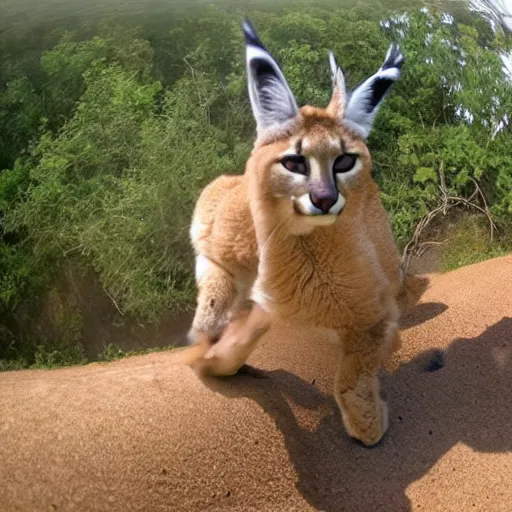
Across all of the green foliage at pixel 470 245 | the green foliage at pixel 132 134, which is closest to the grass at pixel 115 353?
the green foliage at pixel 132 134

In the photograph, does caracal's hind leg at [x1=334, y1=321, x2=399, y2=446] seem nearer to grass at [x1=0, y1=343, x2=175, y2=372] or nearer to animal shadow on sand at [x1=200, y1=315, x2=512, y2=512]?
animal shadow on sand at [x1=200, y1=315, x2=512, y2=512]

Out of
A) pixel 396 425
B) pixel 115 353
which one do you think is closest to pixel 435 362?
pixel 396 425

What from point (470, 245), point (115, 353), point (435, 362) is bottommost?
point (470, 245)

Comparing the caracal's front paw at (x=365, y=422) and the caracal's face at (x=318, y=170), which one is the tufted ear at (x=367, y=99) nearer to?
the caracal's face at (x=318, y=170)

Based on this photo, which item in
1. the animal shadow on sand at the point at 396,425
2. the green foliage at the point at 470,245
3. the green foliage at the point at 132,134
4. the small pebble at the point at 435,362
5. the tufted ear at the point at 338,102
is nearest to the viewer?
the tufted ear at the point at 338,102

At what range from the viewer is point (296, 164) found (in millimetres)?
2744

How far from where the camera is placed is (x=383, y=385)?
3.54 m

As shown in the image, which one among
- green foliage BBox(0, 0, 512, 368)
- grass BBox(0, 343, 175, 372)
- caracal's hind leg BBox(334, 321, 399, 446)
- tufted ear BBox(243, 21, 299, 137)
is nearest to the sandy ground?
caracal's hind leg BBox(334, 321, 399, 446)

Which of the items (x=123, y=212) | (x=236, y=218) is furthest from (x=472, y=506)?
(x=123, y=212)

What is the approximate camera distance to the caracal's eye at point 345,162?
9.07 feet

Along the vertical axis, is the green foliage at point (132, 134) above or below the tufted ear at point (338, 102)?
below

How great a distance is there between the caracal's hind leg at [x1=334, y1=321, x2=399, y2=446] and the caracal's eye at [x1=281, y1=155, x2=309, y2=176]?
0.79 m

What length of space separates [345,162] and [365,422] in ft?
3.59

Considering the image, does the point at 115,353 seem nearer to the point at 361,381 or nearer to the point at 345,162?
the point at 361,381
